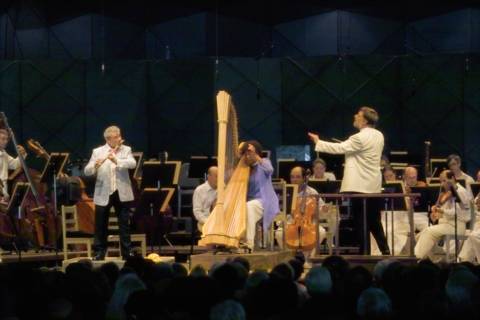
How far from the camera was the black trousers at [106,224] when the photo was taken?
11336mm

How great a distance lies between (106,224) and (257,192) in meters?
1.58

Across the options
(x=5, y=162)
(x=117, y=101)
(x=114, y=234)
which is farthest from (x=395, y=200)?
(x=117, y=101)

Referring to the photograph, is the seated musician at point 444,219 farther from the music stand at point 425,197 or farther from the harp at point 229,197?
the harp at point 229,197

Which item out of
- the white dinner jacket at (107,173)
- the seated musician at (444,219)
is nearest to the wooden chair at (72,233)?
the white dinner jacket at (107,173)

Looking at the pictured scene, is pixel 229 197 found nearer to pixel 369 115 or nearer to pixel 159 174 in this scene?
pixel 369 115

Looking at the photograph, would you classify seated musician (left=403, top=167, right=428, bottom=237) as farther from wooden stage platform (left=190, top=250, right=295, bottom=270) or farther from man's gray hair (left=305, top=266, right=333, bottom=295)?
man's gray hair (left=305, top=266, right=333, bottom=295)

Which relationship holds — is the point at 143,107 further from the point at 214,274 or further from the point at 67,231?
the point at 214,274

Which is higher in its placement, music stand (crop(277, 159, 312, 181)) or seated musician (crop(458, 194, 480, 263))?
music stand (crop(277, 159, 312, 181))

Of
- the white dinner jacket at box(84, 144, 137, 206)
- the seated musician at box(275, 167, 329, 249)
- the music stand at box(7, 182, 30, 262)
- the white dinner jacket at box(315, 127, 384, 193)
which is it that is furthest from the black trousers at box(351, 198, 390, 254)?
the music stand at box(7, 182, 30, 262)

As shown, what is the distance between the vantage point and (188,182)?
15547 millimetres

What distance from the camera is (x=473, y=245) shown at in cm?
1155

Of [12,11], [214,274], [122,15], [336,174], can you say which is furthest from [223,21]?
[214,274]

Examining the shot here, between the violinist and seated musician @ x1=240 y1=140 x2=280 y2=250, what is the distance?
120cm

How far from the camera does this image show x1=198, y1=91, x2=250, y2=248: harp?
10438 mm
